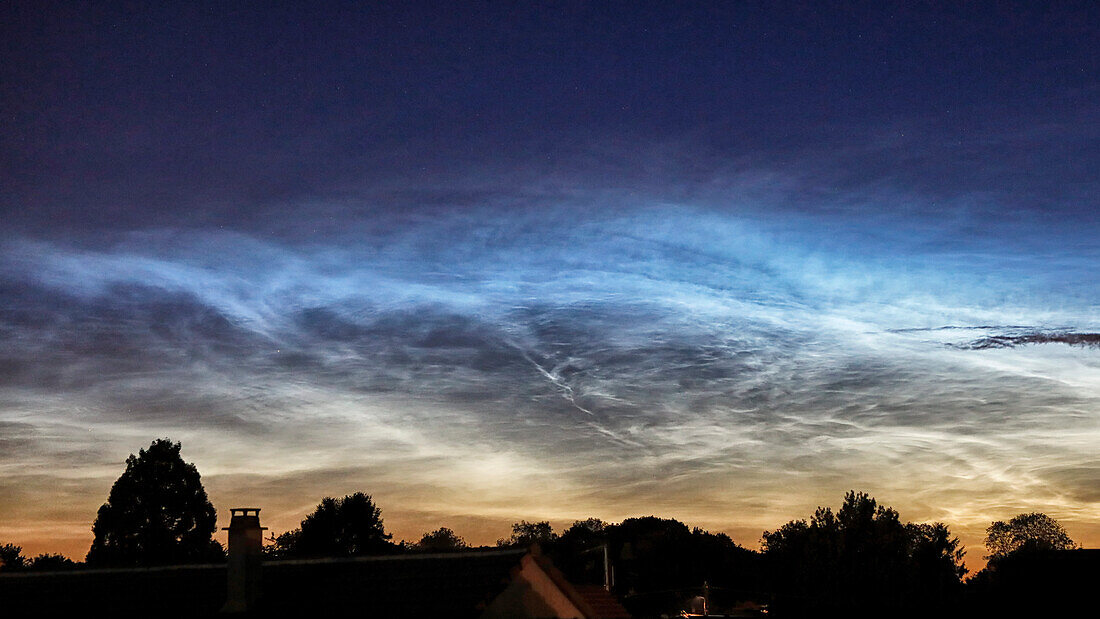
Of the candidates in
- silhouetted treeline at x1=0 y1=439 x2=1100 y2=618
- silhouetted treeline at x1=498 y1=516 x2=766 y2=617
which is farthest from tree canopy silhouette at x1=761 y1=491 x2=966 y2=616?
silhouetted treeline at x1=498 y1=516 x2=766 y2=617

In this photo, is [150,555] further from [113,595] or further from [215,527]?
[113,595]

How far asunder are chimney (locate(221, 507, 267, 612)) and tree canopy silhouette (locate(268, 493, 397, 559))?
248 feet

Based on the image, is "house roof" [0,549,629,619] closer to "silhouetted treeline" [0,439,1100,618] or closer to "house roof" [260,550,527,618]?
"house roof" [260,550,527,618]

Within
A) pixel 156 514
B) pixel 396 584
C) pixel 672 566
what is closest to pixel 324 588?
pixel 396 584

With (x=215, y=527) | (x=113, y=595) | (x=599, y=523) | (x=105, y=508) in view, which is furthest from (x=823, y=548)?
(x=599, y=523)

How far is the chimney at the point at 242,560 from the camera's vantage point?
3228cm

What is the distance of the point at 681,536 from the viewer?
5714 inches

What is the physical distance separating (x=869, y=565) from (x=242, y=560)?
68676 millimetres

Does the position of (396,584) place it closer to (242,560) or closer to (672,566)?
(242,560)

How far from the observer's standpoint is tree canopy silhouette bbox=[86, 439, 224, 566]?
3314 inches

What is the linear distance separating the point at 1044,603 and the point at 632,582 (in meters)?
87.6

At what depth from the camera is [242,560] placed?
32531 mm

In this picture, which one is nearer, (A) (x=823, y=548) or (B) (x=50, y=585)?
(B) (x=50, y=585)

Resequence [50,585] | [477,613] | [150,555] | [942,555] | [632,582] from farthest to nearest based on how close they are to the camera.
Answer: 1. [632,582]
2. [942,555]
3. [150,555]
4. [50,585]
5. [477,613]
